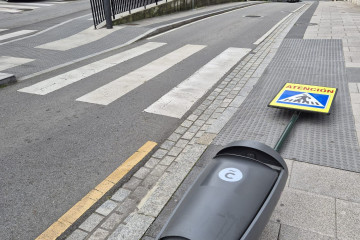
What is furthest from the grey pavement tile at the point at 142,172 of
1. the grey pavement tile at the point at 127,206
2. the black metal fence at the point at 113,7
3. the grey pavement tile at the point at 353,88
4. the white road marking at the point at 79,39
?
the black metal fence at the point at 113,7

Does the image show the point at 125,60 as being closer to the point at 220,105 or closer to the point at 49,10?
the point at 220,105

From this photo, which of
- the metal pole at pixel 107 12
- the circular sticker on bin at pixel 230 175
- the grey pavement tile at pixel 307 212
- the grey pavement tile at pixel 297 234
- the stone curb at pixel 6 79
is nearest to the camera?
the circular sticker on bin at pixel 230 175

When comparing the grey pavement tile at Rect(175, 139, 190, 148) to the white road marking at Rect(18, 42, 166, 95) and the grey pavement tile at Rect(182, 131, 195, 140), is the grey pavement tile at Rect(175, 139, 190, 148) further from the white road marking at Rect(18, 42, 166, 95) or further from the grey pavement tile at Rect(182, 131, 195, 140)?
the white road marking at Rect(18, 42, 166, 95)

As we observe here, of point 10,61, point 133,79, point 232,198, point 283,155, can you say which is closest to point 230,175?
point 232,198

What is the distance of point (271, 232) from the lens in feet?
9.93

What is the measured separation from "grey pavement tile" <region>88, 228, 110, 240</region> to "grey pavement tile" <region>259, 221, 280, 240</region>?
5.16ft

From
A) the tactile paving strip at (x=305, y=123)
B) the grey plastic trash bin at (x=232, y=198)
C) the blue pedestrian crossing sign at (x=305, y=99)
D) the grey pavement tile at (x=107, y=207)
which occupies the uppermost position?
the grey plastic trash bin at (x=232, y=198)

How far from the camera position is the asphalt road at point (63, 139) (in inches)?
143

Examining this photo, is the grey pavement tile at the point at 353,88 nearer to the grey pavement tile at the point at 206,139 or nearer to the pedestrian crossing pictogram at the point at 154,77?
the pedestrian crossing pictogram at the point at 154,77

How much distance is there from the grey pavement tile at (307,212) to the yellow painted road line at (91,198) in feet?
6.66

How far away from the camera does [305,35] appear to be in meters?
12.1

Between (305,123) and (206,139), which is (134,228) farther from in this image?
(305,123)

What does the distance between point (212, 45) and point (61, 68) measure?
17.6 ft

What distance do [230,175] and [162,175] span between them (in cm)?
179
